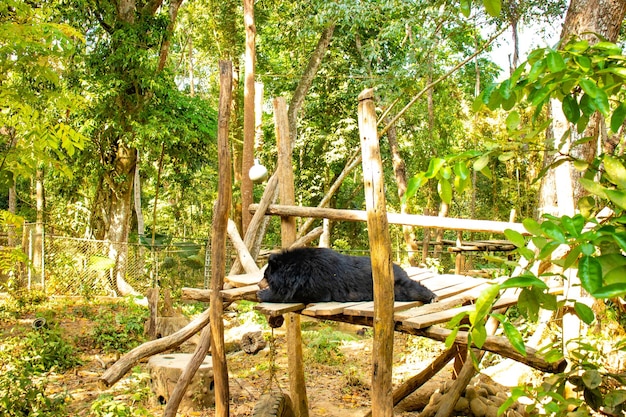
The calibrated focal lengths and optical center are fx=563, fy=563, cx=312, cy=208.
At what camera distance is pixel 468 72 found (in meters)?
15.0

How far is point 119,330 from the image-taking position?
8.02 m

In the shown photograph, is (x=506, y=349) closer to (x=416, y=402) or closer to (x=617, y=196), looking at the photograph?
(x=617, y=196)

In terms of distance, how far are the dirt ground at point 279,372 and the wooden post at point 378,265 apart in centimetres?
184

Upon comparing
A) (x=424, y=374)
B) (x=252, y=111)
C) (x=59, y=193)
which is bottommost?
(x=424, y=374)

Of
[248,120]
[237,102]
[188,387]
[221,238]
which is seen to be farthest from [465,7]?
[237,102]

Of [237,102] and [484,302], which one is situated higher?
[237,102]

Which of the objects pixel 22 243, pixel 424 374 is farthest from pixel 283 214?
pixel 22 243

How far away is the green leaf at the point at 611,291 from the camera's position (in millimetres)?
912

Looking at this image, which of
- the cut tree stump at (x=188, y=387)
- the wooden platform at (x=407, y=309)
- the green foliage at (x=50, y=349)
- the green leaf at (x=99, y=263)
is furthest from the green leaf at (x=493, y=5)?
the green leaf at (x=99, y=263)

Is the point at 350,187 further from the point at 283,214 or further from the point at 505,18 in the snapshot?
the point at 283,214

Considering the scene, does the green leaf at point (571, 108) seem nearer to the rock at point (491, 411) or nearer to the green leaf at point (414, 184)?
the green leaf at point (414, 184)

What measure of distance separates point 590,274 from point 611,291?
0.05m

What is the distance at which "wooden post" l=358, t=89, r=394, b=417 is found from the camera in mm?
2846

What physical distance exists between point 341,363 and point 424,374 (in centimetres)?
279
